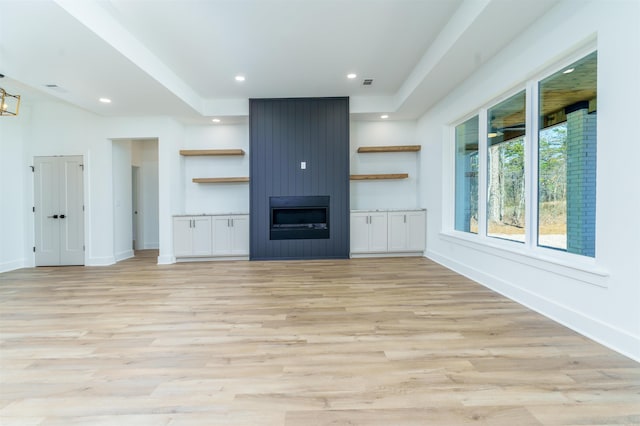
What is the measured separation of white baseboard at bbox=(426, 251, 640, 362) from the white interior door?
6.90m

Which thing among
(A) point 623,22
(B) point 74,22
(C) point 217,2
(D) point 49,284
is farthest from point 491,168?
(D) point 49,284

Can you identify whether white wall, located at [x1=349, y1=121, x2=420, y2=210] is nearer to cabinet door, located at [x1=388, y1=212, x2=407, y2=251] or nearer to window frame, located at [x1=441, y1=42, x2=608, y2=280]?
cabinet door, located at [x1=388, y1=212, x2=407, y2=251]

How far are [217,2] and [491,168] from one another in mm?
3786

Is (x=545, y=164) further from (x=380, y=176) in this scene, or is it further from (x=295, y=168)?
(x=295, y=168)

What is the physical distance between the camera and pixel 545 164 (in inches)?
116

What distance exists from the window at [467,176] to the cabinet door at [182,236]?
489 centimetres

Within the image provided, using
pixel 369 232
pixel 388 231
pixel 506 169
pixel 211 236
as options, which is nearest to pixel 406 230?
pixel 388 231

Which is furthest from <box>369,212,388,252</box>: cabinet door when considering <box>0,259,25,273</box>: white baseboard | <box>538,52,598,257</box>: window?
<box>0,259,25,273</box>: white baseboard

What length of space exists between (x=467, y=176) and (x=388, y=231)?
5.89ft

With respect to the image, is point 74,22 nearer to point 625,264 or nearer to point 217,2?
point 217,2

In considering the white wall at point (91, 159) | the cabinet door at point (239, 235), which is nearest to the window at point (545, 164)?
the cabinet door at point (239, 235)

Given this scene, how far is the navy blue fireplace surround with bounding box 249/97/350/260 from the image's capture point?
5.56m

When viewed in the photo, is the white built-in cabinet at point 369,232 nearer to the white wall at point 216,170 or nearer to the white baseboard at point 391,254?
the white baseboard at point 391,254

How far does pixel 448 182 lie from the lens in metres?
5.14
